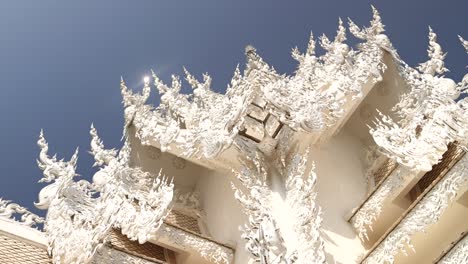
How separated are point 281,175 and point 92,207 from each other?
2164mm

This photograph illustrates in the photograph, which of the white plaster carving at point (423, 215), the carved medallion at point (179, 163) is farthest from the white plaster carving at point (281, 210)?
the carved medallion at point (179, 163)

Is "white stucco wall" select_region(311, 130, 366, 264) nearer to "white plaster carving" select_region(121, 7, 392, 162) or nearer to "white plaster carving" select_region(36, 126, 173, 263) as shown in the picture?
"white plaster carving" select_region(121, 7, 392, 162)

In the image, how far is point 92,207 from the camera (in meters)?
7.19

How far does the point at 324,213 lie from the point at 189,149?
1.79 m

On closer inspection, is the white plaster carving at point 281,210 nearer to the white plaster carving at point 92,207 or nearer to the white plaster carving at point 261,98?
the white plaster carving at point 261,98

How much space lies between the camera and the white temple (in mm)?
6441

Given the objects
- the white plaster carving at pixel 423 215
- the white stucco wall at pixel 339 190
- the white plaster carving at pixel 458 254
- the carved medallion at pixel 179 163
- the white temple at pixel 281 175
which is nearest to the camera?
the white plaster carving at pixel 458 254

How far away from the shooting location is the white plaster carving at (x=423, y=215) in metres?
6.18

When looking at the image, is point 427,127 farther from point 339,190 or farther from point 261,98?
point 261,98

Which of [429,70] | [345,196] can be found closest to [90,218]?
[345,196]

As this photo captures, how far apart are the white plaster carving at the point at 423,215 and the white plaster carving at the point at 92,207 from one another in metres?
2.44

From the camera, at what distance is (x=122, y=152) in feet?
28.6

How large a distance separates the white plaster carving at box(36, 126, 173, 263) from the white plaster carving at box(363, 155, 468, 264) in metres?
2.44

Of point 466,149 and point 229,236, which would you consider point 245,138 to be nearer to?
point 229,236
